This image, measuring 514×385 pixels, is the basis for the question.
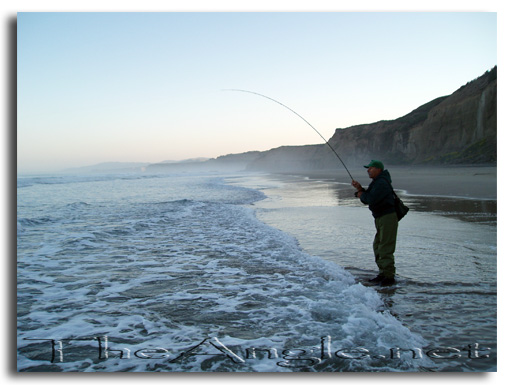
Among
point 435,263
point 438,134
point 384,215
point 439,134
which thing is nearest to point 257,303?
point 384,215

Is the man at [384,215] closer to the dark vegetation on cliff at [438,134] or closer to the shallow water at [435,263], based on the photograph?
the shallow water at [435,263]

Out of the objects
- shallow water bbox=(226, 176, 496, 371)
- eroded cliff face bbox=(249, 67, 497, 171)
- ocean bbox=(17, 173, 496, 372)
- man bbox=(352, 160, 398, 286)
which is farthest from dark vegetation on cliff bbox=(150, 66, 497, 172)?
man bbox=(352, 160, 398, 286)

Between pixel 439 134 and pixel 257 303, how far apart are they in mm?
35817

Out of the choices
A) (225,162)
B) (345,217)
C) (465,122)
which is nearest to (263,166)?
(225,162)

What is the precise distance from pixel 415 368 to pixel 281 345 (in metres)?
0.92

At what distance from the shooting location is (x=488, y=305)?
10.3 ft

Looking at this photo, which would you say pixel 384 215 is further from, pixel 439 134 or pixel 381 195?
pixel 439 134

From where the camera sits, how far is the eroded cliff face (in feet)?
82.5

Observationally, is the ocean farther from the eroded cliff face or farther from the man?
the eroded cliff face

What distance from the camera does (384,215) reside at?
3740 millimetres

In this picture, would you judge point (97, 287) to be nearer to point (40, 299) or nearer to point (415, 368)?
point (40, 299)

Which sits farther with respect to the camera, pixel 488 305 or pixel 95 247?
pixel 95 247
